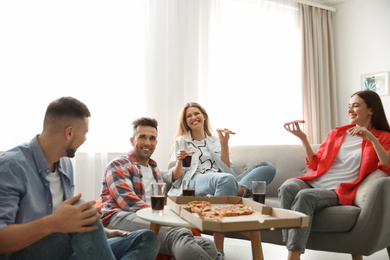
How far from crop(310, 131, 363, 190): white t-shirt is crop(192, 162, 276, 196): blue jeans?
410 millimetres

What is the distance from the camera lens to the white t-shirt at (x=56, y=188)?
5.23 ft

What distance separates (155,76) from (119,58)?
43cm

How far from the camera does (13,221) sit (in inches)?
50.1

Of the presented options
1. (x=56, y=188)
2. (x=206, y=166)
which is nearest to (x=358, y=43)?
(x=206, y=166)

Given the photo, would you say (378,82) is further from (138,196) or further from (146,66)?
(138,196)

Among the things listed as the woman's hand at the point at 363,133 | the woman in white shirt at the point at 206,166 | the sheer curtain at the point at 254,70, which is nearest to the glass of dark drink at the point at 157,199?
the woman in white shirt at the point at 206,166

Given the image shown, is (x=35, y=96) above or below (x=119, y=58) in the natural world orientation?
below

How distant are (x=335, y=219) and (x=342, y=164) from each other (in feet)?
1.84

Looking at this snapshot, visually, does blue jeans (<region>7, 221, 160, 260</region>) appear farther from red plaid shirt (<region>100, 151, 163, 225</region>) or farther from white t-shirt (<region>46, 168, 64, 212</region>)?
red plaid shirt (<region>100, 151, 163, 225</region>)

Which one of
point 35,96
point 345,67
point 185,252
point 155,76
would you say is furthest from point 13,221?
point 345,67

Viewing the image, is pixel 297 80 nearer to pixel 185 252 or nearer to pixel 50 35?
pixel 50 35

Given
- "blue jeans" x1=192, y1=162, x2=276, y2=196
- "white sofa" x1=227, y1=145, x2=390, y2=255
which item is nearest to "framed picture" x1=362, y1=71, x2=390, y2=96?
"blue jeans" x1=192, y1=162, x2=276, y2=196

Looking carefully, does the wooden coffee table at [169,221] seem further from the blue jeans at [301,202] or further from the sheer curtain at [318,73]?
the sheer curtain at [318,73]

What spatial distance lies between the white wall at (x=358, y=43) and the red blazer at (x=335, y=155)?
2.71m
